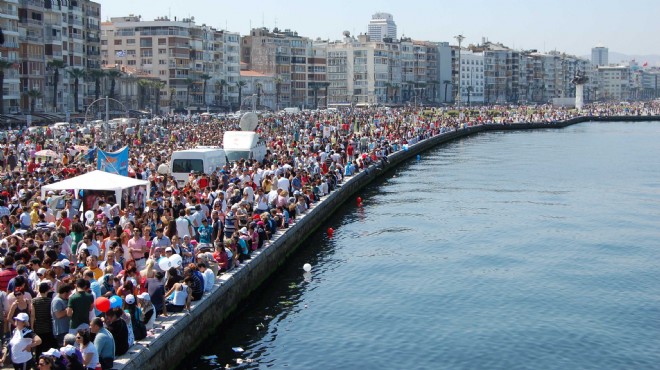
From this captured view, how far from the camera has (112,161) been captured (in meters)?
27.7

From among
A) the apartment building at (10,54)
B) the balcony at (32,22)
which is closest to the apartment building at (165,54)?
the balcony at (32,22)

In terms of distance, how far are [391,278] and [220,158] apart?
11.7 meters

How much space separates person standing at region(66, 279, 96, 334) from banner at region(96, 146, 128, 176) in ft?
47.1

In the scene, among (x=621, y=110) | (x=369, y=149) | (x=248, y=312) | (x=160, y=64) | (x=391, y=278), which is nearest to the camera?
(x=248, y=312)

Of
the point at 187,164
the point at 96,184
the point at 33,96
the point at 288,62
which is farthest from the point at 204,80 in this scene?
the point at 96,184

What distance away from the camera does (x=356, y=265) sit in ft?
94.8

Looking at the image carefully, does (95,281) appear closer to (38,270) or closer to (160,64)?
(38,270)

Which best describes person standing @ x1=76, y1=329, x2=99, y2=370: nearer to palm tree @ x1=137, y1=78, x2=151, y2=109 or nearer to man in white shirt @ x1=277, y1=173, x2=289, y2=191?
man in white shirt @ x1=277, y1=173, x2=289, y2=191

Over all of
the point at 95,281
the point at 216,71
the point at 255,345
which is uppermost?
the point at 216,71

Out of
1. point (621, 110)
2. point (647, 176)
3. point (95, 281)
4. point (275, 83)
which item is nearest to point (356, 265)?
point (95, 281)

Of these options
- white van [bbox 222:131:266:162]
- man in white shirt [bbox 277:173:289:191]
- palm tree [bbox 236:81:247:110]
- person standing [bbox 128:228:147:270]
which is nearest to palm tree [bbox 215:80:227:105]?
palm tree [bbox 236:81:247:110]

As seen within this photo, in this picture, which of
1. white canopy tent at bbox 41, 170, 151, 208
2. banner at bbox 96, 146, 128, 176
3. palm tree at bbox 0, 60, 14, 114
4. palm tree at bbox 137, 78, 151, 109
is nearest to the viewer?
white canopy tent at bbox 41, 170, 151, 208

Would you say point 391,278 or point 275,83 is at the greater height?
point 275,83

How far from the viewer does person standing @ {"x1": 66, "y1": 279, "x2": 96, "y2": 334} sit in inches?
526
